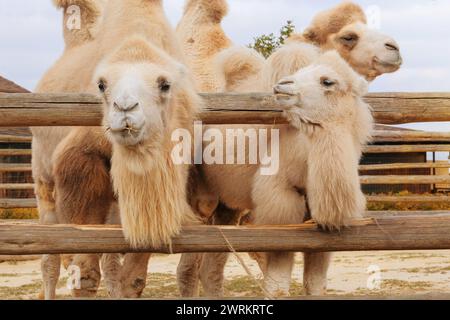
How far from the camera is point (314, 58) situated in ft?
14.3

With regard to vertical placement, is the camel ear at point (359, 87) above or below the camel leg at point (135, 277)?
above

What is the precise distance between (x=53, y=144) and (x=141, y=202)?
5.76 feet

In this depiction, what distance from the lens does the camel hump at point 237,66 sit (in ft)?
15.9

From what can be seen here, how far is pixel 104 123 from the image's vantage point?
393cm

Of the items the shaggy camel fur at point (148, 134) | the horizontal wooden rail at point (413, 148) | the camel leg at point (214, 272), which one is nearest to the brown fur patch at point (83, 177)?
the shaggy camel fur at point (148, 134)

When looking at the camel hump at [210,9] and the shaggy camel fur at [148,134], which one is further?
the camel hump at [210,9]

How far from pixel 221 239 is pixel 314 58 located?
47.0 inches

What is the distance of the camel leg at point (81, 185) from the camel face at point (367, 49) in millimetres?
1904

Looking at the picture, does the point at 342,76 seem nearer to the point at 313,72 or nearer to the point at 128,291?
the point at 313,72

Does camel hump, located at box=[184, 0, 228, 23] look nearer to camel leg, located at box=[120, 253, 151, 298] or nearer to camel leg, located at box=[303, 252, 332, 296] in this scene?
camel leg, located at box=[120, 253, 151, 298]

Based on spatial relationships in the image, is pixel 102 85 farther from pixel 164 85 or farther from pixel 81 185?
pixel 81 185

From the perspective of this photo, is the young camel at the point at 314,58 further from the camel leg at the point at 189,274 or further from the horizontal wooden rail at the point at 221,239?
the horizontal wooden rail at the point at 221,239

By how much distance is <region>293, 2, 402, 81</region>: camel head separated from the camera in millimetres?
5079
